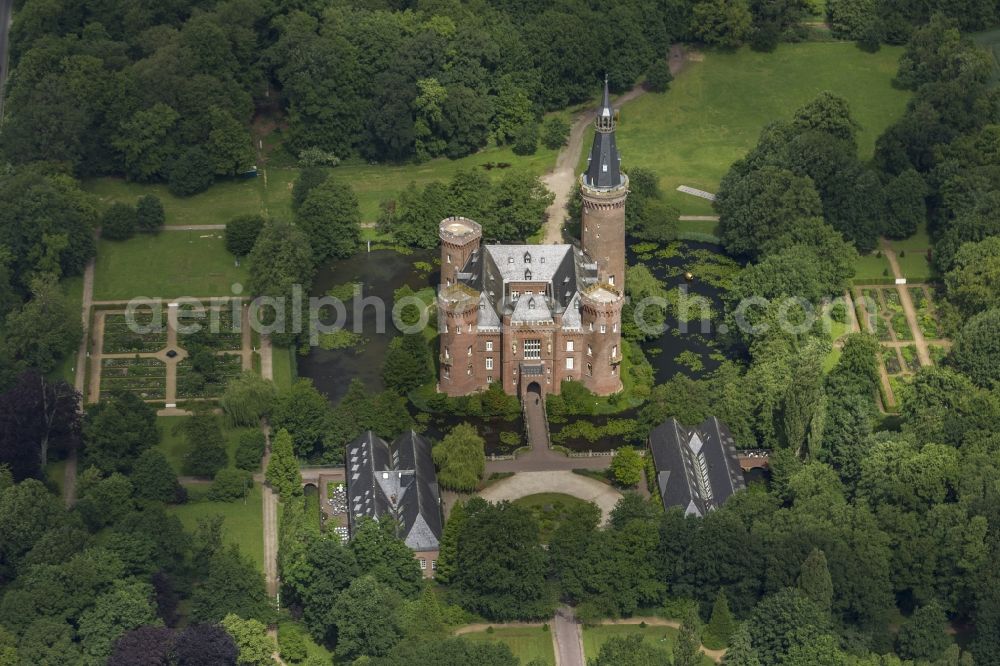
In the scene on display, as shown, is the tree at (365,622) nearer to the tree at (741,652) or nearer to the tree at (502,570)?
Result: the tree at (502,570)

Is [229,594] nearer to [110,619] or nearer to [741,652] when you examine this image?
[110,619]

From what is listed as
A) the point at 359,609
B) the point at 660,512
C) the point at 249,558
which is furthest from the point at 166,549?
the point at 660,512

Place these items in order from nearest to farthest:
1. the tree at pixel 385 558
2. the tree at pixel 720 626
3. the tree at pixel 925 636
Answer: the tree at pixel 925 636, the tree at pixel 720 626, the tree at pixel 385 558

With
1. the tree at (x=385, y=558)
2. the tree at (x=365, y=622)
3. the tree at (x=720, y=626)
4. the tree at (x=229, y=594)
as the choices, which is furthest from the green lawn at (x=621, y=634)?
the tree at (x=229, y=594)

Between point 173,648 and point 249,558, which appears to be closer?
point 173,648

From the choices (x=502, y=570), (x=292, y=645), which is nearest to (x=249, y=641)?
(x=292, y=645)

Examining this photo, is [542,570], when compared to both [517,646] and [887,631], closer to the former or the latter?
[517,646]

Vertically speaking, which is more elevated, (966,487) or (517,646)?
(966,487)
